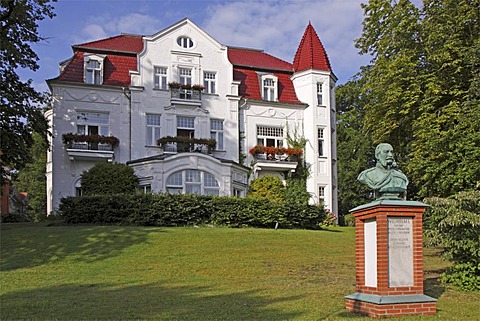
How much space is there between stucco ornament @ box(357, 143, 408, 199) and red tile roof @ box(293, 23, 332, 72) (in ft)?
87.6

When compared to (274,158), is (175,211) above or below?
below

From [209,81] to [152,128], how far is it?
181 inches

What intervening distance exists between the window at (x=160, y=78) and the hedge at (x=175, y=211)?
11.2 m

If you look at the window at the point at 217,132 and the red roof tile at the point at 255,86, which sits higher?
the red roof tile at the point at 255,86

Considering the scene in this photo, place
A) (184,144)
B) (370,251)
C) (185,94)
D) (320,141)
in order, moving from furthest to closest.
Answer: (320,141) → (185,94) → (184,144) → (370,251)

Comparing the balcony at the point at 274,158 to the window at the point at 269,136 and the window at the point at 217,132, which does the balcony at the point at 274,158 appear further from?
the window at the point at 217,132

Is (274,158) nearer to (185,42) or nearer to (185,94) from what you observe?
(185,94)

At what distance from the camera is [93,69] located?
3409 cm

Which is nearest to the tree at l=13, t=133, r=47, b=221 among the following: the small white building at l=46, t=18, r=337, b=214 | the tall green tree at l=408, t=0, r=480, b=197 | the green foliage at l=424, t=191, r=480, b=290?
the small white building at l=46, t=18, r=337, b=214

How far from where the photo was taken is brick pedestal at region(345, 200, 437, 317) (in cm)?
1049

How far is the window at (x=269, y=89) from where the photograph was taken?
3756cm

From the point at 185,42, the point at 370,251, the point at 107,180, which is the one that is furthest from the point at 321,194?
the point at 370,251

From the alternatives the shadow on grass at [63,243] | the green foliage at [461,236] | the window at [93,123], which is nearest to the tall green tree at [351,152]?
the window at [93,123]

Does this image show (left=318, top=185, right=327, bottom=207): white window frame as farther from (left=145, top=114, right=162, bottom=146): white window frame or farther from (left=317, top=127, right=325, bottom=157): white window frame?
(left=145, top=114, right=162, bottom=146): white window frame
